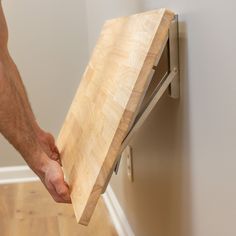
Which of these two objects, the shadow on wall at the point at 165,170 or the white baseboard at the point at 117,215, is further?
the white baseboard at the point at 117,215

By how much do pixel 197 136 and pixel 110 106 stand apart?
0.65 feet

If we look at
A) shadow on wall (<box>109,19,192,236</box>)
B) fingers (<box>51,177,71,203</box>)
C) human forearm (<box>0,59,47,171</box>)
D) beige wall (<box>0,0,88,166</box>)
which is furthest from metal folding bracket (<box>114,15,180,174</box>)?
A: beige wall (<box>0,0,88,166</box>)

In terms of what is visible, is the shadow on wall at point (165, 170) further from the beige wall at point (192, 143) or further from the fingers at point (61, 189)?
the fingers at point (61, 189)

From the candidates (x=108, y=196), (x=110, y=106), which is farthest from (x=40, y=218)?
(x=110, y=106)

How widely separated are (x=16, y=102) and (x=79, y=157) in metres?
0.20

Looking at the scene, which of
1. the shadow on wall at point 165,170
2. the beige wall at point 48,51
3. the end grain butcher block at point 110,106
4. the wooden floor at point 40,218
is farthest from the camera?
the beige wall at point 48,51

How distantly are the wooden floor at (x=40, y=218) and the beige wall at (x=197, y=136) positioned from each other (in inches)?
20.0

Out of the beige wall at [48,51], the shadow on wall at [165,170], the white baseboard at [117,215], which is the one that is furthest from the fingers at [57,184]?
the beige wall at [48,51]

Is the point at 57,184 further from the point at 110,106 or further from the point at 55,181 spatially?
the point at 110,106

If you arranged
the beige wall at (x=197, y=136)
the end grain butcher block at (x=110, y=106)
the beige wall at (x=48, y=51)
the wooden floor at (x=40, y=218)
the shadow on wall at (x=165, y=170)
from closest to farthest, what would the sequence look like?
the beige wall at (x=197, y=136) → the end grain butcher block at (x=110, y=106) → the shadow on wall at (x=165, y=170) → the wooden floor at (x=40, y=218) → the beige wall at (x=48, y=51)

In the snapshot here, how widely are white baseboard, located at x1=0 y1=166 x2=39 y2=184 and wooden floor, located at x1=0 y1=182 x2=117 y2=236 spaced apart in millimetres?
159

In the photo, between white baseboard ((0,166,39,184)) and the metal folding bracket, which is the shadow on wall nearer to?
the metal folding bracket

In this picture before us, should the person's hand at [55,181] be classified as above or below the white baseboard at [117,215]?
above

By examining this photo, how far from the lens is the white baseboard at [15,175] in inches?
92.7
